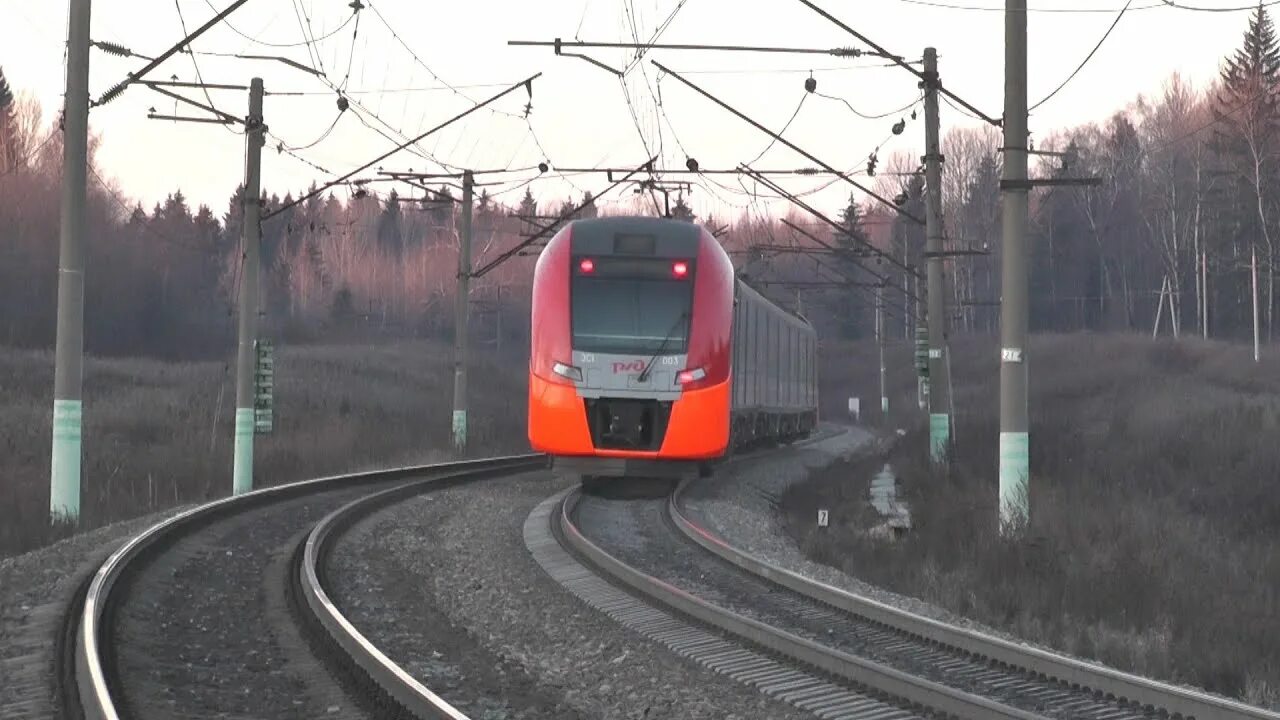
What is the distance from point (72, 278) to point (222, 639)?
1025 cm

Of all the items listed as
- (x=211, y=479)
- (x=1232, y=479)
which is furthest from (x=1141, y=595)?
(x=211, y=479)

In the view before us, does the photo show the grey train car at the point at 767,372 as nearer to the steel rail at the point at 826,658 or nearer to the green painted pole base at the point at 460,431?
the green painted pole base at the point at 460,431

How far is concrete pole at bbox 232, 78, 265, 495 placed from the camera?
23609 mm

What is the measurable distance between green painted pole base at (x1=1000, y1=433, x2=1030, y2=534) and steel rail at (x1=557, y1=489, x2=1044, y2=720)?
4.98 metres

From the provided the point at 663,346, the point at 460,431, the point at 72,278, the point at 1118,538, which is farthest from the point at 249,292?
the point at 1118,538

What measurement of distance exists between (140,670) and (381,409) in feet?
121

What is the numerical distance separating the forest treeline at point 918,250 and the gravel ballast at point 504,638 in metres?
37.8

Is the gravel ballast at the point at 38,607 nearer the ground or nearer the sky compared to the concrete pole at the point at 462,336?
nearer the ground

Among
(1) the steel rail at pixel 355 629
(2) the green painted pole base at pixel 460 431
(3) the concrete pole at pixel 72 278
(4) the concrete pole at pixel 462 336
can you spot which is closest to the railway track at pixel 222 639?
(1) the steel rail at pixel 355 629

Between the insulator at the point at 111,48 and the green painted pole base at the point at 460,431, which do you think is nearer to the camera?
the insulator at the point at 111,48

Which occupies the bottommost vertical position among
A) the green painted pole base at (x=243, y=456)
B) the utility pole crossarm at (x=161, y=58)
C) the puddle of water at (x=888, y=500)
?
the puddle of water at (x=888, y=500)

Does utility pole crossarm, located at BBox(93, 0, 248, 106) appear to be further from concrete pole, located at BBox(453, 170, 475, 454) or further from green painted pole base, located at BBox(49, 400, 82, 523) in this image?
concrete pole, located at BBox(453, 170, 475, 454)

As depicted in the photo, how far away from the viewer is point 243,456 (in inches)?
929

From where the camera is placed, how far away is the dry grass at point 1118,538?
33.3 ft
